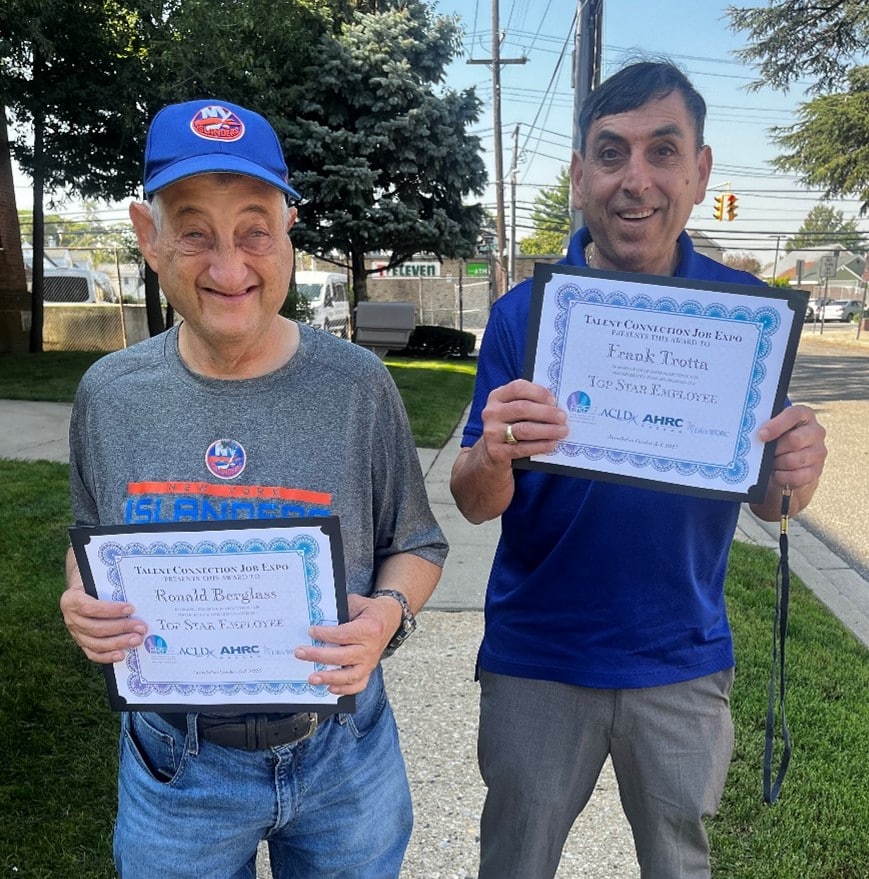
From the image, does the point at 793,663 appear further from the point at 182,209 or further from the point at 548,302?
the point at 182,209

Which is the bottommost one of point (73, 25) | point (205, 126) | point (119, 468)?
point (119, 468)

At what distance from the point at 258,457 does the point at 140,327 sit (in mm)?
17831

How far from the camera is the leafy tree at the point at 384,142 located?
1404cm

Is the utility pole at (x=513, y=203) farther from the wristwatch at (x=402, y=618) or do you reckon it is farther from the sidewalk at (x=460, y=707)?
the wristwatch at (x=402, y=618)

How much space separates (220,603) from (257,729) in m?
0.24

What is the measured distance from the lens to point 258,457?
134 cm

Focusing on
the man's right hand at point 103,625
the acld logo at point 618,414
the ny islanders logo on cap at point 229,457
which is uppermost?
the acld logo at point 618,414

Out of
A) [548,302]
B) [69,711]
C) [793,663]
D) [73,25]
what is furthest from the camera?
[73,25]

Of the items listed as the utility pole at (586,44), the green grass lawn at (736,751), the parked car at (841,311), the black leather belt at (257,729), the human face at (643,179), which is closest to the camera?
the black leather belt at (257,729)

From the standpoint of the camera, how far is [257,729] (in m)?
1.34

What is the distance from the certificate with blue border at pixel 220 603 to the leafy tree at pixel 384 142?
12975mm

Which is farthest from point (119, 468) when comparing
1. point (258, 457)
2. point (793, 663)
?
point (793, 663)

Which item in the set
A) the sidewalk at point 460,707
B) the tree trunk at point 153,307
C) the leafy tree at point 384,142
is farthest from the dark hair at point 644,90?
the tree trunk at point 153,307

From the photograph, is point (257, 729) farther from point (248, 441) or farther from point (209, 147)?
point (209, 147)
